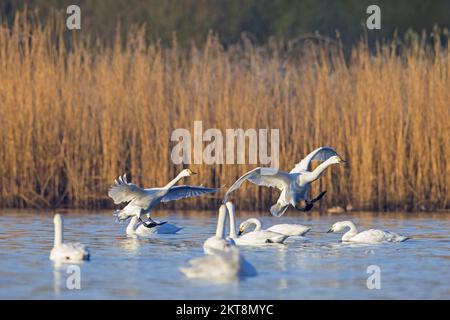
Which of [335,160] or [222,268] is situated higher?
[335,160]

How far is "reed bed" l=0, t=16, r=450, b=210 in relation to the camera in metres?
16.9

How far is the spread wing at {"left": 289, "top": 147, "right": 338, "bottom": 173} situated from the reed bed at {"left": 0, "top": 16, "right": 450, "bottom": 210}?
1504mm

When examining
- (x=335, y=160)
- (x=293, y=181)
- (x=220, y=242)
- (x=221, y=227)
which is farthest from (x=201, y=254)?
(x=335, y=160)

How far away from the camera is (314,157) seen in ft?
50.5

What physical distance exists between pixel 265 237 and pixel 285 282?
278 centimetres

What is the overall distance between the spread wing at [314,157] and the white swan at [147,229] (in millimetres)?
1615

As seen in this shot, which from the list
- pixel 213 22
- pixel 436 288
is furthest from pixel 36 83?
pixel 213 22

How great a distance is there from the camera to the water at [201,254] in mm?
10398

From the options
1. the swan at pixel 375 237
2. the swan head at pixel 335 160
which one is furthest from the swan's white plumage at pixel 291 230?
the swan head at pixel 335 160

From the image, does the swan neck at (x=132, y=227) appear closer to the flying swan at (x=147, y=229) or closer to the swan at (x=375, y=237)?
the flying swan at (x=147, y=229)

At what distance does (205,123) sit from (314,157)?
2.23 m

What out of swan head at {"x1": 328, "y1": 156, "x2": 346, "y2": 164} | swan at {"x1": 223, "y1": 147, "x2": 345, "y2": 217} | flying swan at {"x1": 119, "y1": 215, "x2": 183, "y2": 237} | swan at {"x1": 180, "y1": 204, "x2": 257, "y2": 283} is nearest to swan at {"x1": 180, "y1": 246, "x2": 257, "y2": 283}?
swan at {"x1": 180, "y1": 204, "x2": 257, "y2": 283}

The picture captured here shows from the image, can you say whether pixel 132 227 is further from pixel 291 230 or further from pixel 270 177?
pixel 291 230

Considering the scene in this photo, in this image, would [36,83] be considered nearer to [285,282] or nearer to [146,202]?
[146,202]
